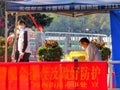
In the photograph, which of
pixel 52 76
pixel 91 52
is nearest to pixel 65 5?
pixel 91 52

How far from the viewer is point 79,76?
29.6ft

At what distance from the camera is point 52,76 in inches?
354

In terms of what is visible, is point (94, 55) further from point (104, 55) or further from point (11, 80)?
point (104, 55)

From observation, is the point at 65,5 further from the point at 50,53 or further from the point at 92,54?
the point at 50,53

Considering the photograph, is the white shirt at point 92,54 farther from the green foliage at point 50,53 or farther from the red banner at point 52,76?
the green foliage at point 50,53

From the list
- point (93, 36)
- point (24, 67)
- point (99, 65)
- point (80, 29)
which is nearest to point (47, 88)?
point (24, 67)

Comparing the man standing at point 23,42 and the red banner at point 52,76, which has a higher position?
the man standing at point 23,42

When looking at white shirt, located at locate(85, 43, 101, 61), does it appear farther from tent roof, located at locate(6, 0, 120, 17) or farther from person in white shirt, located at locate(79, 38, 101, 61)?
tent roof, located at locate(6, 0, 120, 17)

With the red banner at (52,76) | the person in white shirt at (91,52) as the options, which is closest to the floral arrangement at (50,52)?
the person in white shirt at (91,52)

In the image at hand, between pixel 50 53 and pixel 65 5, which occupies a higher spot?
pixel 65 5

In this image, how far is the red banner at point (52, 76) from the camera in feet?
29.6

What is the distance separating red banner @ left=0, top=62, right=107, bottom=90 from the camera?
9008 millimetres

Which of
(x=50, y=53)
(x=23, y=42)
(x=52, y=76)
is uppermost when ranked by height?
(x=23, y=42)

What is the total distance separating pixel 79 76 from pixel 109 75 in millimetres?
695
